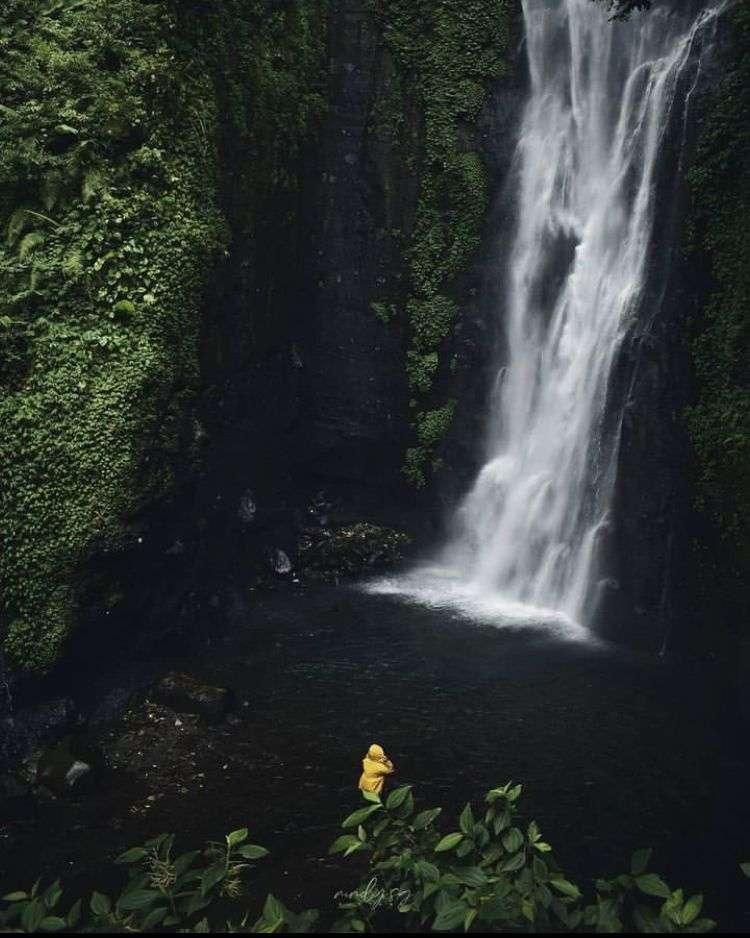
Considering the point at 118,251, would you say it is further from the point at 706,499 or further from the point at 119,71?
the point at 706,499

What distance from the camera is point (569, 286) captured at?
53.8ft

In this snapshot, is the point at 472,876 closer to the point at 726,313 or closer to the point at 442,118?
the point at 726,313

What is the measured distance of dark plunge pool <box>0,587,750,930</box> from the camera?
909 cm

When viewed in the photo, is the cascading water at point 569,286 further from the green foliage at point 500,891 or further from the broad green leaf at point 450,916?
the broad green leaf at point 450,916

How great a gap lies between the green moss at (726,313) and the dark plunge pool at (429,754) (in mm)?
2748

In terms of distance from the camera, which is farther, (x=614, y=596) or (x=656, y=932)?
(x=614, y=596)

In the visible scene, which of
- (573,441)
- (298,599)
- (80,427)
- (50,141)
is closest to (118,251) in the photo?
(50,141)

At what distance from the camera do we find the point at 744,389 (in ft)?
40.5

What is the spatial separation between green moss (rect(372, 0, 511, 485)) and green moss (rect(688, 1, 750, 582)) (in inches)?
217

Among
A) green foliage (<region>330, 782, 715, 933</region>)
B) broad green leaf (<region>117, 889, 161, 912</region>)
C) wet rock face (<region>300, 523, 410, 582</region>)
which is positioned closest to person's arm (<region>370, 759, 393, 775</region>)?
green foliage (<region>330, 782, 715, 933</region>)

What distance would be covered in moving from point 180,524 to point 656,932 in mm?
11488

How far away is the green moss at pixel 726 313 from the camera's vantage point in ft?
40.4

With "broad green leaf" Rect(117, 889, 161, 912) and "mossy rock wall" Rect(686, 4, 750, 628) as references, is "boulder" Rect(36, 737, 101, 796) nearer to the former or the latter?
"broad green leaf" Rect(117, 889, 161, 912)

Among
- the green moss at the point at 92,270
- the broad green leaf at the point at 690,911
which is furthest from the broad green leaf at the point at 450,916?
the green moss at the point at 92,270
